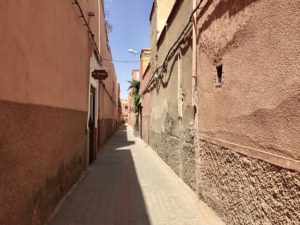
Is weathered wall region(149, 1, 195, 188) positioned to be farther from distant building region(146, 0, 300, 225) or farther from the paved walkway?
the paved walkway

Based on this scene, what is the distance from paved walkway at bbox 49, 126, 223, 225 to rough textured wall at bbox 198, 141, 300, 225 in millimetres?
414

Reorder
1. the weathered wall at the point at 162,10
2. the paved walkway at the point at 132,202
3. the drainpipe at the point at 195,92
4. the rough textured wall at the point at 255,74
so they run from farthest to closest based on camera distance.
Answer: the weathered wall at the point at 162,10 < the drainpipe at the point at 195,92 < the paved walkway at the point at 132,202 < the rough textured wall at the point at 255,74

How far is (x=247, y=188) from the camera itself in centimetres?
394

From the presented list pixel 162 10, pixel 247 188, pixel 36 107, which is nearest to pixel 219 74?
pixel 247 188

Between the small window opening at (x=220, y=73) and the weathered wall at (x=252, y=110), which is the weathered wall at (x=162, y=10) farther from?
the small window opening at (x=220, y=73)

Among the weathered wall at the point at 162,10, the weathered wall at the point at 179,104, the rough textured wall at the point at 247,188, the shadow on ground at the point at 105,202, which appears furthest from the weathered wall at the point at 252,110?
the weathered wall at the point at 162,10

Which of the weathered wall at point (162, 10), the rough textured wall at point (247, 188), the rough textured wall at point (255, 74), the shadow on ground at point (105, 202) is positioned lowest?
the shadow on ground at point (105, 202)

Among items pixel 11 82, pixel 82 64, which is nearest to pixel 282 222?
pixel 11 82

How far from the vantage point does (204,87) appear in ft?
19.3

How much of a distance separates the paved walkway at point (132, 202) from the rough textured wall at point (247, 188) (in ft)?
1.36

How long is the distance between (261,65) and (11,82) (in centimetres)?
252

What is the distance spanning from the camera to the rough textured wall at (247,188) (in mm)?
3045

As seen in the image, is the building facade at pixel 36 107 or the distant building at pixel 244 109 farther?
the building facade at pixel 36 107

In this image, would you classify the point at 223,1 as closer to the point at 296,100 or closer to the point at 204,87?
the point at 204,87
